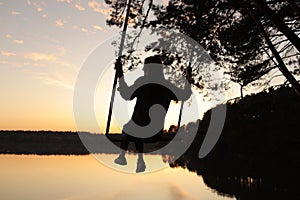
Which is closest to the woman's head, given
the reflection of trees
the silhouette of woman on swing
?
the silhouette of woman on swing

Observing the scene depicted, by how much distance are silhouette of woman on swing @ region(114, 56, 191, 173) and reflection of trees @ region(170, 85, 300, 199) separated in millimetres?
25415

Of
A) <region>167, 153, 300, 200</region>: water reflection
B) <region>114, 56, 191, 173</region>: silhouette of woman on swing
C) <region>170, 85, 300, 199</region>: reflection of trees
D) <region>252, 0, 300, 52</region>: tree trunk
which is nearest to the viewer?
<region>114, 56, 191, 173</region>: silhouette of woman on swing

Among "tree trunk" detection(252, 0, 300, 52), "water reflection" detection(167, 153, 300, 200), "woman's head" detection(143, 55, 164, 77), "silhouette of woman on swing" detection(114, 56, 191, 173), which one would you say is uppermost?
"tree trunk" detection(252, 0, 300, 52)

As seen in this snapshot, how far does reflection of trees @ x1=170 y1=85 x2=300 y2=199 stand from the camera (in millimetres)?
35750

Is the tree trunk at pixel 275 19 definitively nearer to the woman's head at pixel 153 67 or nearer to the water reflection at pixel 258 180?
the woman's head at pixel 153 67

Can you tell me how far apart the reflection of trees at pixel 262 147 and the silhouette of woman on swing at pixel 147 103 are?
25.4 m

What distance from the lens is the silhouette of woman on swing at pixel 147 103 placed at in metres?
7.13

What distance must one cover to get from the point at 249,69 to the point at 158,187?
151 ft

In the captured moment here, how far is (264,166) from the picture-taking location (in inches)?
1935

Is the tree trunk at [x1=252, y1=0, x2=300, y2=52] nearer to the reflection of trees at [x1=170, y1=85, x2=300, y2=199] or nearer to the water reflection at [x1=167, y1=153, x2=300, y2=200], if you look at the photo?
the reflection of trees at [x1=170, y1=85, x2=300, y2=199]

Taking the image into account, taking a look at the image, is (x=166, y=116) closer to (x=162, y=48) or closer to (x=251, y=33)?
(x=162, y=48)

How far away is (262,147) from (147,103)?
38537mm

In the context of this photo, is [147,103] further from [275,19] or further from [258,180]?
[258,180]

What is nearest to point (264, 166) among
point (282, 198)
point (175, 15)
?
point (282, 198)
